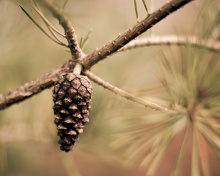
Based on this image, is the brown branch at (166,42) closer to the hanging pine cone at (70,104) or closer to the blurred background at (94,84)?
the blurred background at (94,84)

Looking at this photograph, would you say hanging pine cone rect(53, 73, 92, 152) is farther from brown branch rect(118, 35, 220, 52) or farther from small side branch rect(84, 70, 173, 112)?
brown branch rect(118, 35, 220, 52)

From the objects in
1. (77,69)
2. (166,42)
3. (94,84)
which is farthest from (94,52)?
(94,84)

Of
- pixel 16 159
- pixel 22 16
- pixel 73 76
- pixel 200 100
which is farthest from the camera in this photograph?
pixel 16 159

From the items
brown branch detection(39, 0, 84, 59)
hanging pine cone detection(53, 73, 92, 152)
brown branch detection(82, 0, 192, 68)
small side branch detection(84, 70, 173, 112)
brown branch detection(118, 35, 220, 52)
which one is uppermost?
brown branch detection(118, 35, 220, 52)

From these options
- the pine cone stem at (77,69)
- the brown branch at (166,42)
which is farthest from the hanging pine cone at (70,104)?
the brown branch at (166,42)

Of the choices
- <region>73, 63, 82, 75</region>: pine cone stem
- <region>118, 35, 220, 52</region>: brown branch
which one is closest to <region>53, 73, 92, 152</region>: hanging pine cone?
<region>73, 63, 82, 75</region>: pine cone stem

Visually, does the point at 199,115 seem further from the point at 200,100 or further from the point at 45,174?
the point at 45,174

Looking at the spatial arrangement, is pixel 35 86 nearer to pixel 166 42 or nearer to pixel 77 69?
pixel 77 69

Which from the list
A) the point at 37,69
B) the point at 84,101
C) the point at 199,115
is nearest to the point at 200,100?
the point at 199,115
